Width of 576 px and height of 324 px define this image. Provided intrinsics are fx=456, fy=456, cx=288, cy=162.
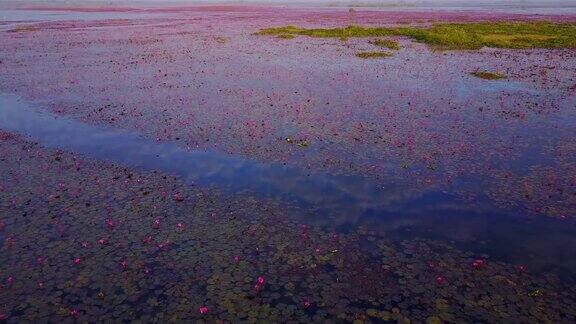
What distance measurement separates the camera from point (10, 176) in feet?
49.9

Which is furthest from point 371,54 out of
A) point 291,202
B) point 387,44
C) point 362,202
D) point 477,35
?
point 291,202

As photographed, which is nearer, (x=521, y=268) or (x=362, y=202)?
(x=521, y=268)

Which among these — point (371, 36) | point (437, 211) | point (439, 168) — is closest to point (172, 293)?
point (437, 211)

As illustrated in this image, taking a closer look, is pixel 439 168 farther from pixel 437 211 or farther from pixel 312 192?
pixel 312 192

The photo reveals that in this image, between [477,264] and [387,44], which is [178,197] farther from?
[387,44]

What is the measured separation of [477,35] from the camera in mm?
48594

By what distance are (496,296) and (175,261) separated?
6.87 m

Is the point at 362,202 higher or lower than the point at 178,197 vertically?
lower

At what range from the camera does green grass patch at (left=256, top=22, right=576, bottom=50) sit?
43094mm

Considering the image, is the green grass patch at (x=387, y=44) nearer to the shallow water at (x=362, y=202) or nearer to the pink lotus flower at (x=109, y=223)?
the shallow water at (x=362, y=202)

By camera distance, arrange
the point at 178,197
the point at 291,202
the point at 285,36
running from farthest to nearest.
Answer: the point at 285,36, the point at 178,197, the point at 291,202

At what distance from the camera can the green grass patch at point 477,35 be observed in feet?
141

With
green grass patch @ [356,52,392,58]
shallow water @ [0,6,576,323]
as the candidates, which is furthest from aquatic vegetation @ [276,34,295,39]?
shallow water @ [0,6,576,323]

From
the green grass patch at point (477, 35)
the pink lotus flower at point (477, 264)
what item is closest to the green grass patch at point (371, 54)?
the green grass patch at point (477, 35)
